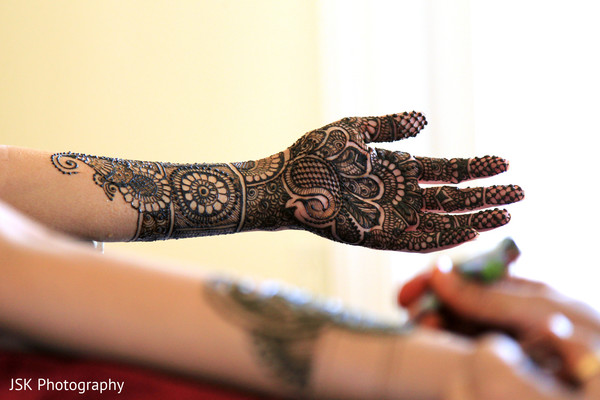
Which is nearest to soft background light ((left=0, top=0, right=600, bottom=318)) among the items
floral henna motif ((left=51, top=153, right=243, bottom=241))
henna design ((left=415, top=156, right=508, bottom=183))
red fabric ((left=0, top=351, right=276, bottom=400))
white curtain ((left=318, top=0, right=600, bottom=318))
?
white curtain ((left=318, top=0, right=600, bottom=318))

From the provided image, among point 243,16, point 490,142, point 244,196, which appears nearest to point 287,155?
point 244,196

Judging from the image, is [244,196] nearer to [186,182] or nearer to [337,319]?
[186,182]

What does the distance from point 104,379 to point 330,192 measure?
83 centimetres

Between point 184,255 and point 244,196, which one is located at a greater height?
point 244,196

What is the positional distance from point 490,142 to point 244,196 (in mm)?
1236

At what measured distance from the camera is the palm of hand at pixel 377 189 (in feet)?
4.35

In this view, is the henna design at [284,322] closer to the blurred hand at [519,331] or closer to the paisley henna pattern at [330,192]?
the blurred hand at [519,331]

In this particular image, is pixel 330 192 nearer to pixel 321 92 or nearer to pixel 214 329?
pixel 214 329

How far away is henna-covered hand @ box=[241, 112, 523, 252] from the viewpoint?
1.33m

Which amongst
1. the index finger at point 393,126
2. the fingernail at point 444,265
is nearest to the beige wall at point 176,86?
the index finger at point 393,126

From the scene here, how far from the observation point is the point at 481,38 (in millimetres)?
2262

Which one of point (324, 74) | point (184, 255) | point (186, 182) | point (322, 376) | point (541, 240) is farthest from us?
point (184, 255)

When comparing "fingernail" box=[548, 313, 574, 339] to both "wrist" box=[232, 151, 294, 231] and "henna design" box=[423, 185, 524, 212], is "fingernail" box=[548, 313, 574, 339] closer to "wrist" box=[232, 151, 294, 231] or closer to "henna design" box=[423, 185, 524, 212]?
"henna design" box=[423, 185, 524, 212]

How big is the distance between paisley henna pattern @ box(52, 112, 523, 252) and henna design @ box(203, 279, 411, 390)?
0.74 m
